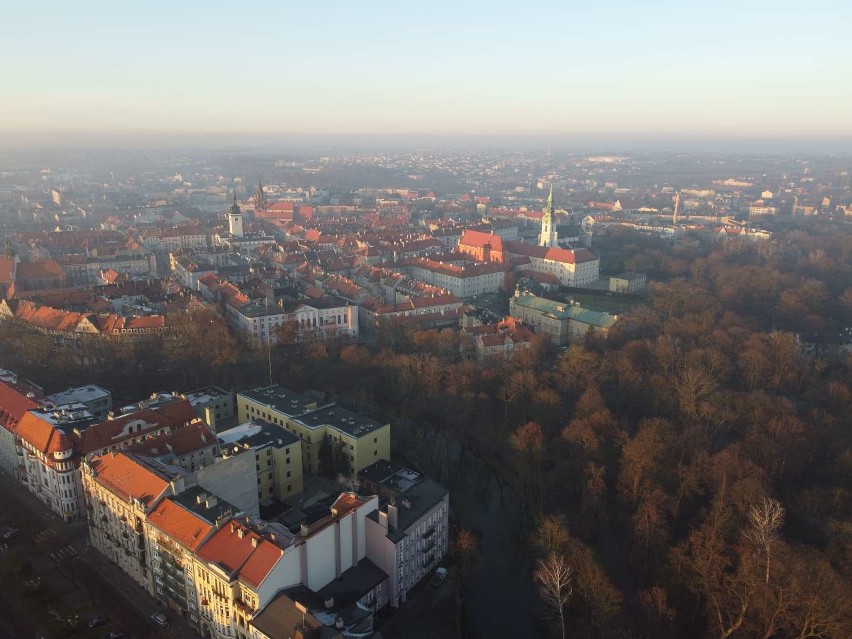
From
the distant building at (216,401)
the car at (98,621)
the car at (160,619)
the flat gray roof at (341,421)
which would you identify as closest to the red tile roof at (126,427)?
the distant building at (216,401)

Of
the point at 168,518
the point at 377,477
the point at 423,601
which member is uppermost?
the point at 168,518

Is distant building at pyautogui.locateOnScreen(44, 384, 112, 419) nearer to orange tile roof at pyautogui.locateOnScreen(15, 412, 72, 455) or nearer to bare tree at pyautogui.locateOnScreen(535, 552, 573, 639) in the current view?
orange tile roof at pyautogui.locateOnScreen(15, 412, 72, 455)

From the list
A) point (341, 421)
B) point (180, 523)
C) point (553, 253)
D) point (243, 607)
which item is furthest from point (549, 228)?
point (243, 607)

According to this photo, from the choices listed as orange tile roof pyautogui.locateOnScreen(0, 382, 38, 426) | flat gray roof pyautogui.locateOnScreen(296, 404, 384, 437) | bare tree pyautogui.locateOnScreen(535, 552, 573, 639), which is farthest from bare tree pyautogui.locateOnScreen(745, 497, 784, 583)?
orange tile roof pyautogui.locateOnScreen(0, 382, 38, 426)

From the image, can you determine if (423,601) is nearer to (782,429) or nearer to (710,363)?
(782,429)

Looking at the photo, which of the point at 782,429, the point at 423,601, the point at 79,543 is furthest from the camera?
the point at 782,429

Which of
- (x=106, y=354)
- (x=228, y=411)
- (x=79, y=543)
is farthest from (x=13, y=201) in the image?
(x=79, y=543)

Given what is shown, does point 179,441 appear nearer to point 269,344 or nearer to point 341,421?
point 341,421
